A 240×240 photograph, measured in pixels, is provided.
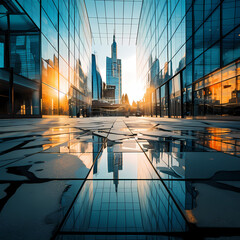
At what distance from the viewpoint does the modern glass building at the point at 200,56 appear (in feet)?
28.7

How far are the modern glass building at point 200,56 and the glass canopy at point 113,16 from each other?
473cm

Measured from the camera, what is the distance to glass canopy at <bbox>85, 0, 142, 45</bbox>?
19.9m

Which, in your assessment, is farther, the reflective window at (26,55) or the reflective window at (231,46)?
the reflective window at (26,55)

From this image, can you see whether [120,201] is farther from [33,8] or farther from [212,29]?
[33,8]

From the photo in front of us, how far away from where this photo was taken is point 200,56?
1110cm

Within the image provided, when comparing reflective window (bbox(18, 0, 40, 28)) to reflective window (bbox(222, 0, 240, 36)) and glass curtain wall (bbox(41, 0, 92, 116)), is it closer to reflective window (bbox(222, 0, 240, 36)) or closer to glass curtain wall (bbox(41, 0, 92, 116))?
glass curtain wall (bbox(41, 0, 92, 116))

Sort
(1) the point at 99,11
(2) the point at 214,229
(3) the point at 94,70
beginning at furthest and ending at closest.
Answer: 1. (3) the point at 94,70
2. (1) the point at 99,11
3. (2) the point at 214,229

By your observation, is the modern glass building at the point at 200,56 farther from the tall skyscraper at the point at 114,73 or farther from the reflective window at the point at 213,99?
the tall skyscraper at the point at 114,73

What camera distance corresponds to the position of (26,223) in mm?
485

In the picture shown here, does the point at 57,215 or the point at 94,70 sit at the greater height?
the point at 94,70

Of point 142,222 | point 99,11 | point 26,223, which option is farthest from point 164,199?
point 99,11

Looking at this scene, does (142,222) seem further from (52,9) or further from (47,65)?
(52,9)

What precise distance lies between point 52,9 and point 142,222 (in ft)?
61.3

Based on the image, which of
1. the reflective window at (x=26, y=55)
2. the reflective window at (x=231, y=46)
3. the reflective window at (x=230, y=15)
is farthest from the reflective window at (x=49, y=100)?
the reflective window at (x=230, y=15)
